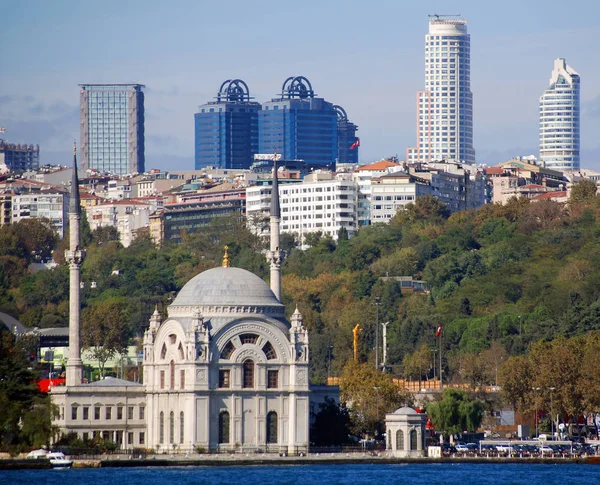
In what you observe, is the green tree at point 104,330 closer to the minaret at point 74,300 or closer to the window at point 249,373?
the minaret at point 74,300

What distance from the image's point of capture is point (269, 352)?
90500 millimetres

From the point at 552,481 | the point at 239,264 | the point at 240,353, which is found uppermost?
the point at 239,264

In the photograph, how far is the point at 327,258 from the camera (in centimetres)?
16675

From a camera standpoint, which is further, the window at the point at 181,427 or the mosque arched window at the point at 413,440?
the mosque arched window at the point at 413,440

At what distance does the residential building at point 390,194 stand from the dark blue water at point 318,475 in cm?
9657

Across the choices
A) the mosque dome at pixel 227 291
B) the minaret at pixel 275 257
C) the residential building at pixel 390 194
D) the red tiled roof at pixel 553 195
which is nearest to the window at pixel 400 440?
the mosque dome at pixel 227 291

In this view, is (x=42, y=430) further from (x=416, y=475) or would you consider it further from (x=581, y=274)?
(x=581, y=274)

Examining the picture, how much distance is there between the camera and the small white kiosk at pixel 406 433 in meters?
90.8

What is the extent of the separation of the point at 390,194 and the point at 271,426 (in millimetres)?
98502

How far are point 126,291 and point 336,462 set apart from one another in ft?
255

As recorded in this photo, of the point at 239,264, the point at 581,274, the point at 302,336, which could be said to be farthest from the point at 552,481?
the point at 239,264

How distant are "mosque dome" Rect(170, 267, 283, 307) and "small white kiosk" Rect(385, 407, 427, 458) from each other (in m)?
7.79

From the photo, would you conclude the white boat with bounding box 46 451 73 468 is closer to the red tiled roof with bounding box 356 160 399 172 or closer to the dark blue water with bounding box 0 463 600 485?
the dark blue water with bounding box 0 463 600 485

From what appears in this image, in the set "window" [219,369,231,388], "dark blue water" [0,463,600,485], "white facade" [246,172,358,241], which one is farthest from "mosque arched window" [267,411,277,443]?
"white facade" [246,172,358,241]
